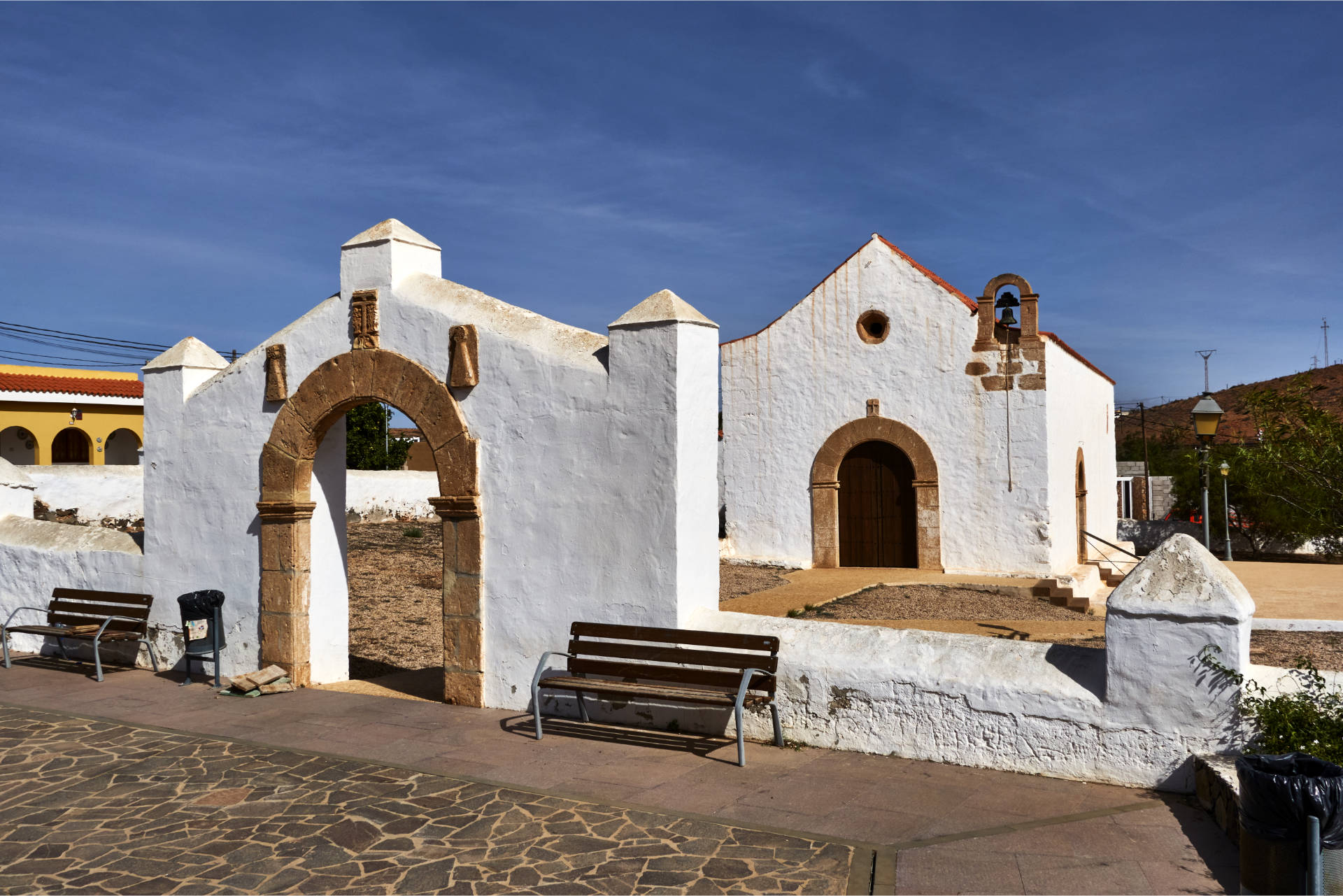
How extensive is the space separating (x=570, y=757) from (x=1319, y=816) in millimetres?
3650

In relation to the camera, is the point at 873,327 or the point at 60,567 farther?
the point at 873,327

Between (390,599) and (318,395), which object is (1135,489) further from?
(318,395)

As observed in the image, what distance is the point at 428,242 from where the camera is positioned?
25.1 ft

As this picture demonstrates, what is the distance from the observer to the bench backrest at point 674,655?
19.2 feet

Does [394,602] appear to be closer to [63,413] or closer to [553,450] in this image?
[553,450]

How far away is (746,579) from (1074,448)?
5.68 metres

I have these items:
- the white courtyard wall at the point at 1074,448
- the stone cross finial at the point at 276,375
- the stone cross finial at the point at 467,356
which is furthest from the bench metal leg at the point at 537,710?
the white courtyard wall at the point at 1074,448

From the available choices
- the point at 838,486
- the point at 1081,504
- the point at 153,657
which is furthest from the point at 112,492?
the point at 1081,504

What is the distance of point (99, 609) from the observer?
8703mm

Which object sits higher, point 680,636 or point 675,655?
point 680,636

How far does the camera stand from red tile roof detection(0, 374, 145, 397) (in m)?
26.3

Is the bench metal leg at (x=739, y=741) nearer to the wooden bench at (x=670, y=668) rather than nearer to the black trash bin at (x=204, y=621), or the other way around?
the wooden bench at (x=670, y=668)

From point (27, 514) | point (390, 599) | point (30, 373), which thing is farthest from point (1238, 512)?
point (30, 373)

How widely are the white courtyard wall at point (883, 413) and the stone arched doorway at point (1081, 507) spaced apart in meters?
2.83
